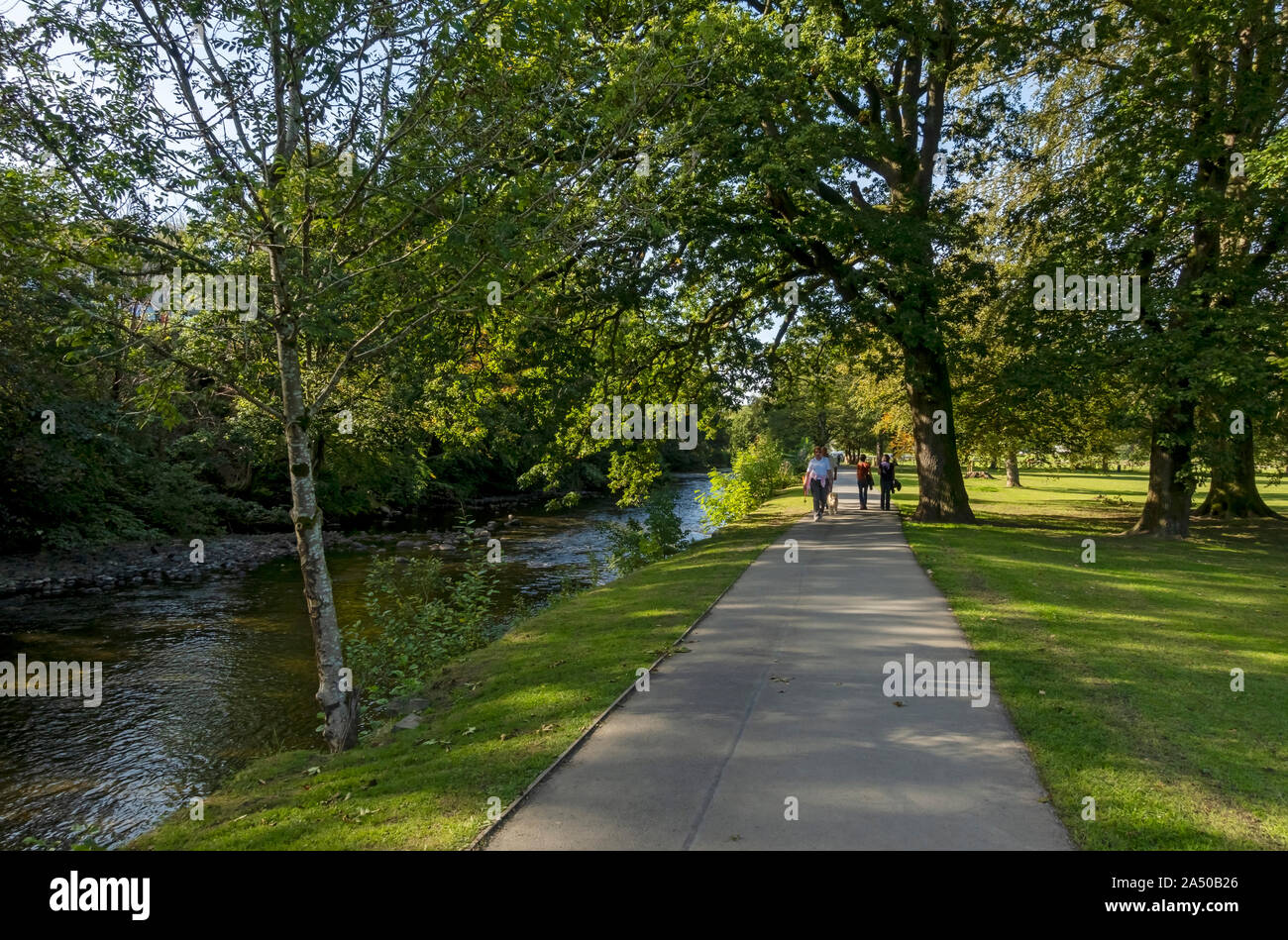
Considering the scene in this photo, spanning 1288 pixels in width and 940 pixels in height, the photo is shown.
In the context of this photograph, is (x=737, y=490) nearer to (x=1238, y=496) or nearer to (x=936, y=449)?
(x=936, y=449)

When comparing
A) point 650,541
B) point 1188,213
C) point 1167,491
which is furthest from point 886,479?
point 1188,213

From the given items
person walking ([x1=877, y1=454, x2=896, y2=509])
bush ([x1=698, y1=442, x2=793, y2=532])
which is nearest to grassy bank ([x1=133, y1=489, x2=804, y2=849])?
person walking ([x1=877, y1=454, x2=896, y2=509])

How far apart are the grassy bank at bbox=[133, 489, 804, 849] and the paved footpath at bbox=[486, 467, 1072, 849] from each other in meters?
0.40

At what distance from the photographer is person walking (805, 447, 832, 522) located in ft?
57.0

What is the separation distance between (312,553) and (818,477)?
13.6m

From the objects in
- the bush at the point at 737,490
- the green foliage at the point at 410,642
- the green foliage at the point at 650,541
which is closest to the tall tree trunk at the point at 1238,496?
the bush at the point at 737,490

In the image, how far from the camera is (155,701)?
9.20m

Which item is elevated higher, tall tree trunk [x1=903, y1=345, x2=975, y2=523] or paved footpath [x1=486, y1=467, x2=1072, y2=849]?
tall tree trunk [x1=903, y1=345, x2=975, y2=523]

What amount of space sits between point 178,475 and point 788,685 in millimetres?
21086

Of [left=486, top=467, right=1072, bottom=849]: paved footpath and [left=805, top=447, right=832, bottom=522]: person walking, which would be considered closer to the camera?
[left=486, top=467, right=1072, bottom=849]: paved footpath

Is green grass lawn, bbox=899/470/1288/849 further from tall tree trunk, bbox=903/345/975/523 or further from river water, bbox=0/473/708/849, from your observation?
river water, bbox=0/473/708/849

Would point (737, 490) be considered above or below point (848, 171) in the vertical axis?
below
